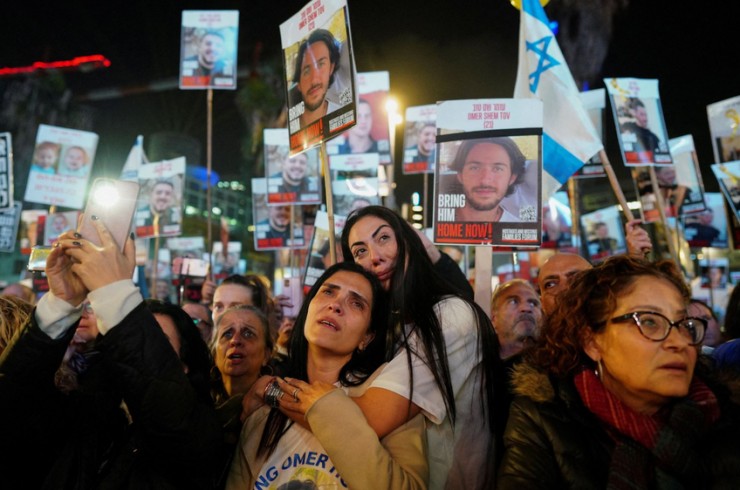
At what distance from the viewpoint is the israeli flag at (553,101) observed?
4.57m

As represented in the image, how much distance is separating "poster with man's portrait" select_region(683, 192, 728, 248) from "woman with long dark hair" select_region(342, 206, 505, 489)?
9.10 m

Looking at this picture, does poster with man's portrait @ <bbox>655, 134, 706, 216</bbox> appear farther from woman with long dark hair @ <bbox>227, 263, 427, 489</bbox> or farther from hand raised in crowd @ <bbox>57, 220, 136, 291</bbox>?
hand raised in crowd @ <bbox>57, 220, 136, 291</bbox>

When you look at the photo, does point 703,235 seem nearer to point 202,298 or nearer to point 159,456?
point 202,298

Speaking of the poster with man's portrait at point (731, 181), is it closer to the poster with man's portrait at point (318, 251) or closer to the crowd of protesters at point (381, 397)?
the poster with man's portrait at point (318, 251)

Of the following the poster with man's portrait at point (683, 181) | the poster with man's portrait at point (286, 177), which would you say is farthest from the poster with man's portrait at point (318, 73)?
the poster with man's portrait at point (683, 181)

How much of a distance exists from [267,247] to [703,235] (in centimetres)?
786

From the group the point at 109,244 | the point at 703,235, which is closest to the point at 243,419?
the point at 109,244

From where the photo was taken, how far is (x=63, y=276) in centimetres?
191

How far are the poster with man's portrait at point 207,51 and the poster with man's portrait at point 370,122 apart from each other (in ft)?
6.10

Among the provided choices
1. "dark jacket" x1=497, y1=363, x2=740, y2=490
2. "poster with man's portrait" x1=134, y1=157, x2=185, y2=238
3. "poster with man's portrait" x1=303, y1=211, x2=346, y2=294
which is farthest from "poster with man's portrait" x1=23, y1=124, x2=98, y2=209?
"dark jacket" x1=497, y1=363, x2=740, y2=490

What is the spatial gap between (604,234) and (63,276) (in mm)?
9356

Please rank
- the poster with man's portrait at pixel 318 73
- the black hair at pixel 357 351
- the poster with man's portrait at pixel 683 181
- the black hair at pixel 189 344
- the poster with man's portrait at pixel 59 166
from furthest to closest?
the poster with man's portrait at pixel 683 181
the poster with man's portrait at pixel 59 166
the poster with man's portrait at pixel 318 73
the black hair at pixel 189 344
the black hair at pixel 357 351

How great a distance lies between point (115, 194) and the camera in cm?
190

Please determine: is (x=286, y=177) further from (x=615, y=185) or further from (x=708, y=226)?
(x=708, y=226)
